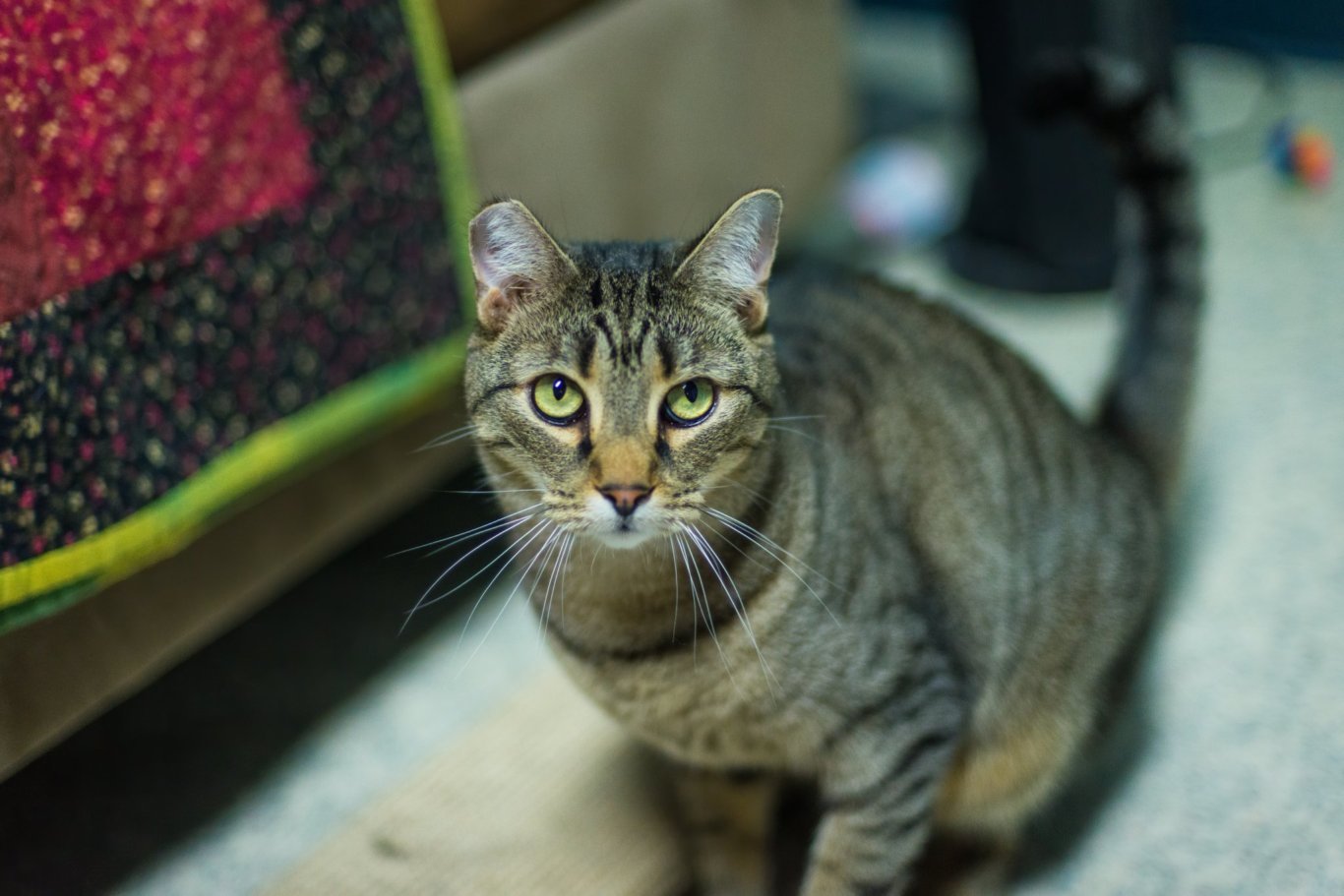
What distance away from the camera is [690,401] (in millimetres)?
890

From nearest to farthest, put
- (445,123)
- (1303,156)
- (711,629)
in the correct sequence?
(711,629) → (445,123) → (1303,156)

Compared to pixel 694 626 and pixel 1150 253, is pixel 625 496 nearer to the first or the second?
pixel 694 626

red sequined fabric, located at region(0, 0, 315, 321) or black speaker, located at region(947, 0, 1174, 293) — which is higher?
red sequined fabric, located at region(0, 0, 315, 321)

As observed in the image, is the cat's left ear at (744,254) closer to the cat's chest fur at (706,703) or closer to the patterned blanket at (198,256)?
the cat's chest fur at (706,703)

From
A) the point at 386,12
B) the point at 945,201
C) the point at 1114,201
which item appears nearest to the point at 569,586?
the point at 386,12

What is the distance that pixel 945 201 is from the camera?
2250 millimetres

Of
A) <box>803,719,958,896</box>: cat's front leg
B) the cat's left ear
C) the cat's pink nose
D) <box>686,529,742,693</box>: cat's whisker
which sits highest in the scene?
the cat's left ear

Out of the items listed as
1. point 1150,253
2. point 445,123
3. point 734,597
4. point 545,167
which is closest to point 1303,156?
point 1150,253

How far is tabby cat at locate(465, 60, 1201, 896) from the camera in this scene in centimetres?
A: 88

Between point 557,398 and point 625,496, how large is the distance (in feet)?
0.33

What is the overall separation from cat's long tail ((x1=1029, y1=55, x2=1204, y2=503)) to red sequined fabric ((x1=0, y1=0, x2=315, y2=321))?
81 cm

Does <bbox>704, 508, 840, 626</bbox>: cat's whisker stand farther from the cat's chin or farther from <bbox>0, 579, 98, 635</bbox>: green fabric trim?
<bbox>0, 579, 98, 635</bbox>: green fabric trim

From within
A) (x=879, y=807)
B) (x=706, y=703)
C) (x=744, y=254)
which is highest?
(x=744, y=254)

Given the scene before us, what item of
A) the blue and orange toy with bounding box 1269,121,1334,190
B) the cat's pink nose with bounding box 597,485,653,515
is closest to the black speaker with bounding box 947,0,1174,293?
the blue and orange toy with bounding box 1269,121,1334,190
